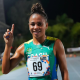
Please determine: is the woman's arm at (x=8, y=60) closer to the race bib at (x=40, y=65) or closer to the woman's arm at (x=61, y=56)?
the race bib at (x=40, y=65)

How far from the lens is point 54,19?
20.9 feet

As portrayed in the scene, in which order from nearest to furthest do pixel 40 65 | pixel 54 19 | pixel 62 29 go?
pixel 40 65 → pixel 54 19 → pixel 62 29

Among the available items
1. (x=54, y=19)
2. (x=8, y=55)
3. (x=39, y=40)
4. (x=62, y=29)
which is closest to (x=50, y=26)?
(x=54, y=19)

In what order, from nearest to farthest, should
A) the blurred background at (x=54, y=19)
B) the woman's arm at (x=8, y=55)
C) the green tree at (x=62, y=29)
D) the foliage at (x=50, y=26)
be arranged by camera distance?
1. the woman's arm at (x=8, y=55)
2. the blurred background at (x=54, y=19)
3. the foliage at (x=50, y=26)
4. the green tree at (x=62, y=29)

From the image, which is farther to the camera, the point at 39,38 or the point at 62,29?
A: the point at 62,29

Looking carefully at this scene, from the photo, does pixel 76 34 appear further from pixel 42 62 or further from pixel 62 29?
pixel 42 62

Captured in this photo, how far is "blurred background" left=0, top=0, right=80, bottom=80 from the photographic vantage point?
473cm

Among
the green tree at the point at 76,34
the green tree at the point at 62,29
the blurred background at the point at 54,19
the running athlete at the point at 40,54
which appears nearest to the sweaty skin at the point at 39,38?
the running athlete at the point at 40,54

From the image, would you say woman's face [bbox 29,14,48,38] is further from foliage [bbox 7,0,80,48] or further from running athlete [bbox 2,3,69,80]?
foliage [bbox 7,0,80,48]

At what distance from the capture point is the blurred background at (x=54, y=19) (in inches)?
186

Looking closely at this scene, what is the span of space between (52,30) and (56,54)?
537cm

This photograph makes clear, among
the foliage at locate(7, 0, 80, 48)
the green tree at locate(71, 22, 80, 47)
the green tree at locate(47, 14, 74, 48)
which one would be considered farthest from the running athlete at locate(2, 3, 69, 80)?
the green tree at locate(71, 22, 80, 47)

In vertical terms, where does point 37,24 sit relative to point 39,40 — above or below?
above

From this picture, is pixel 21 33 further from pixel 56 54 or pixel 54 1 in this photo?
pixel 56 54
